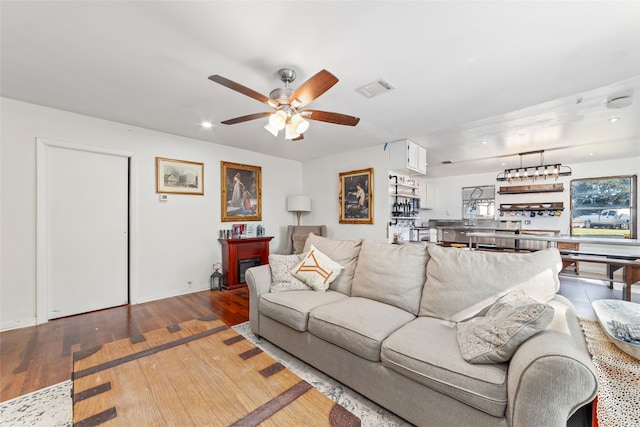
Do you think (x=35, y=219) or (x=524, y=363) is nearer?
(x=524, y=363)

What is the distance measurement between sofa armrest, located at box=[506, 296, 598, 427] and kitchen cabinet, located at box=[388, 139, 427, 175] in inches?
129

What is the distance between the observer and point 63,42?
5.94 ft

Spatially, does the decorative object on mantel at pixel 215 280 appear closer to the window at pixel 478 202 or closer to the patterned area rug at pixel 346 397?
the patterned area rug at pixel 346 397

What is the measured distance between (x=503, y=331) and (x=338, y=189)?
12.7 feet

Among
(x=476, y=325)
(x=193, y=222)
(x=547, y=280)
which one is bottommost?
(x=476, y=325)

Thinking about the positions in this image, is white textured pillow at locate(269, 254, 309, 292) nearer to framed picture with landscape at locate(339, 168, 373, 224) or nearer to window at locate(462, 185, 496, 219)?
framed picture with landscape at locate(339, 168, 373, 224)

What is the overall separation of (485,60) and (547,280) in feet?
5.47

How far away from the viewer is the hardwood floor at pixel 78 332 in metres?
1.92

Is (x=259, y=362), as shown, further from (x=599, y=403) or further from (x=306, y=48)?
(x=306, y=48)

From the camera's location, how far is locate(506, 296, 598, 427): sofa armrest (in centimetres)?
98

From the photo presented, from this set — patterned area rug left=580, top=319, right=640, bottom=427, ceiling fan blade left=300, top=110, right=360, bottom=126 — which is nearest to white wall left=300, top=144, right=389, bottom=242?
ceiling fan blade left=300, top=110, right=360, bottom=126

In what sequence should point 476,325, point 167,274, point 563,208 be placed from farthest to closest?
point 563,208, point 167,274, point 476,325

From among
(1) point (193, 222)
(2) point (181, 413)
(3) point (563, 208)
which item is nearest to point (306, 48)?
(2) point (181, 413)

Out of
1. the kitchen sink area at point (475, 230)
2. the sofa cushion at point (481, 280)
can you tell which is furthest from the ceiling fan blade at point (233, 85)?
the kitchen sink area at point (475, 230)
